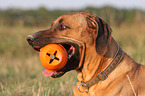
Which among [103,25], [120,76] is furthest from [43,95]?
[103,25]

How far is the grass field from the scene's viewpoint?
3.75 metres

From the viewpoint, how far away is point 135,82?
2.77 m

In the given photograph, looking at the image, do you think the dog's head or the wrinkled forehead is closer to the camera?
the dog's head

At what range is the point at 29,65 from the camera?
20.1ft

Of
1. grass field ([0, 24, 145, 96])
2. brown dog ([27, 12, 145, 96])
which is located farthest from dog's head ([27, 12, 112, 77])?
grass field ([0, 24, 145, 96])

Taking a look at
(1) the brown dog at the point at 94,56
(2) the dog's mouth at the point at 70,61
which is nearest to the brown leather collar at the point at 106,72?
(1) the brown dog at the point at 94,56

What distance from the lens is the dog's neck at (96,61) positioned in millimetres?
2820

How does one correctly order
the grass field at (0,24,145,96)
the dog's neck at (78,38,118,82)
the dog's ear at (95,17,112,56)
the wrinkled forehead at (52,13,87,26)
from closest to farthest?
the dog's ear at (95,17,112,56) → the dog's neck at (78,38,118,82) → the wrinkled forehead at (52,13,87,26) → the grass field at (0,24,145,96)

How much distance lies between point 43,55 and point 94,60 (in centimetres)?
73

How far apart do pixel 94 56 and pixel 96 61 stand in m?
0.08

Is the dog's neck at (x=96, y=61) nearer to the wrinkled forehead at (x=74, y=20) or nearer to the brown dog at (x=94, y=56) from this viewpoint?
the brown dog at (x=94, y=56)

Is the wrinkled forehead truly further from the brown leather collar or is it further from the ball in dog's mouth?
the brown leather collar

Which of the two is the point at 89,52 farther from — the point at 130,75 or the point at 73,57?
the point at 130,75

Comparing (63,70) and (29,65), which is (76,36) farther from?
(29,65)
